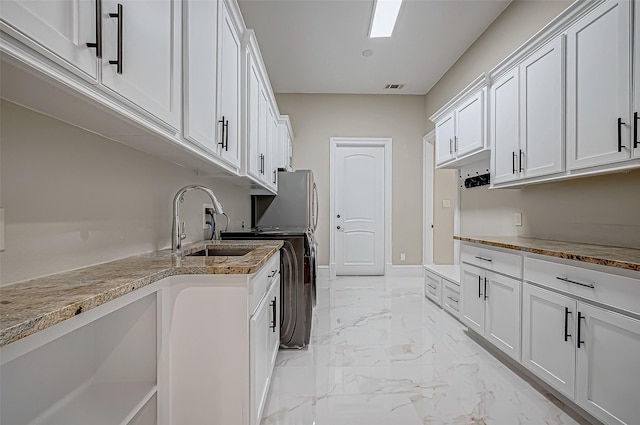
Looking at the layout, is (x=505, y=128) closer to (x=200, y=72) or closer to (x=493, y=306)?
(x=493, y=306)

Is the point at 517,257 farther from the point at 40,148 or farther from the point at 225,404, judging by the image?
the point at 40,148

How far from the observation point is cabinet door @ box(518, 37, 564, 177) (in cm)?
209

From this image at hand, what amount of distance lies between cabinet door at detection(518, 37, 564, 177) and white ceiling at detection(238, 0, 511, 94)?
1.29 metres

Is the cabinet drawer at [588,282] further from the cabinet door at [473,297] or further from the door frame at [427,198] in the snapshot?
the door frame at [427,198]

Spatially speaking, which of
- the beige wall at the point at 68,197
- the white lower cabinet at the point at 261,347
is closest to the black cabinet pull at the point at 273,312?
the white lower cabinet at the point at 261,347

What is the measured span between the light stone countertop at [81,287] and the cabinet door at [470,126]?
249 centimetres

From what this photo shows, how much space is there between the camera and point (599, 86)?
180 centimetres

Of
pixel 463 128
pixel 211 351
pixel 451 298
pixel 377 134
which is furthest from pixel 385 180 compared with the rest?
pixel 211 351

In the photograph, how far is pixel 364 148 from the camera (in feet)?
17.6

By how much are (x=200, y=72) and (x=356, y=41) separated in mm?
2871

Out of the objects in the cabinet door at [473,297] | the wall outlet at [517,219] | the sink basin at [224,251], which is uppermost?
the wall outlet at [517,219]

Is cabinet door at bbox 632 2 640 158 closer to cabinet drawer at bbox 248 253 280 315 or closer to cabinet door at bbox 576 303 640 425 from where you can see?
cabinet door at bbox 576 303 640 425

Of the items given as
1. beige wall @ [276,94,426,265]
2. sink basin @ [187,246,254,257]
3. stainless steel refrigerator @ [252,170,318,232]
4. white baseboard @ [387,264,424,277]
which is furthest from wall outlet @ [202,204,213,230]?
white baseboard @ [387,264,424,277]

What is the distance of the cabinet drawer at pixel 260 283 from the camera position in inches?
52.7
